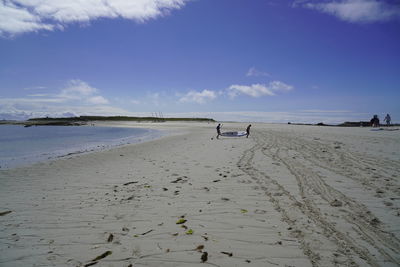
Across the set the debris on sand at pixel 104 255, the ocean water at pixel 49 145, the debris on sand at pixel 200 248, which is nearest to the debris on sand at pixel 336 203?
the debris on sand at pixel 200 248

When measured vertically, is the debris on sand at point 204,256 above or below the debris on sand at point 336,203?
below

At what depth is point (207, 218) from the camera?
14.8 ft

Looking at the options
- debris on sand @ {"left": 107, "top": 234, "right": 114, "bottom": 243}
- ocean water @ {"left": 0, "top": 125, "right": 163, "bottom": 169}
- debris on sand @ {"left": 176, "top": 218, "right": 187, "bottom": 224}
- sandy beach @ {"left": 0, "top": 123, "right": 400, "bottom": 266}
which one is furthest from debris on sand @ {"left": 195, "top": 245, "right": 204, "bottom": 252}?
ocean water @ {"left": 0, "top": 125, "right": 163, "bottom": 169}

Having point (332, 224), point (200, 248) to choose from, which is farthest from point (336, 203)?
point (200, 248)

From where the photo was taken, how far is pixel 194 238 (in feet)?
12.4

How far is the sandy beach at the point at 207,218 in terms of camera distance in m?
3.32

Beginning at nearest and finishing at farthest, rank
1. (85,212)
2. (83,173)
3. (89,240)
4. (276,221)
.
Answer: (89,240), (276,221), (85,212), (83,173)

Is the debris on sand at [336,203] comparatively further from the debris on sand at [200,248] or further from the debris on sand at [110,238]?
the debris on sand at [110,238]

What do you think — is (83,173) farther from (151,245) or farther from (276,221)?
(276,221)

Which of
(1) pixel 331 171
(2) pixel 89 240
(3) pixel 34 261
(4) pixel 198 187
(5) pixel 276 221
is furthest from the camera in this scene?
(1) pixel 331 171

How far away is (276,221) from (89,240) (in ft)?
11.3

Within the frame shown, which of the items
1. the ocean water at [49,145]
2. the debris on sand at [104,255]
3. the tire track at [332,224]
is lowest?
the ocean water at [49,145]

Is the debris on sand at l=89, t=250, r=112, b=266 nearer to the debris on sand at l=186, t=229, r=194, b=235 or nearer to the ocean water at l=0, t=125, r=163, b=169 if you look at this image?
the debris on sand at l=186, t=229, r=194, b=235

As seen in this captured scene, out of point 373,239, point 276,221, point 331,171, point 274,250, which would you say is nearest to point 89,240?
point 274,250
